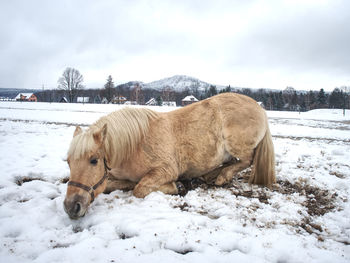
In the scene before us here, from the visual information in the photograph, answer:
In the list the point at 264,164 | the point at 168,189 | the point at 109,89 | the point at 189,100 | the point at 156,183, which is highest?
the point at 109,89

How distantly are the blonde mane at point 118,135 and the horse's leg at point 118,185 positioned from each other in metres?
0.50

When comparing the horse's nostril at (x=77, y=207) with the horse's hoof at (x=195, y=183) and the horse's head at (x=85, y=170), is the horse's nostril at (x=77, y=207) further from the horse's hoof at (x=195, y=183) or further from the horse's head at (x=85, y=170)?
the horse's hoof at (x=195, y=183)

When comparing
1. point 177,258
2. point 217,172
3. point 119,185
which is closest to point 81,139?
point 119,185

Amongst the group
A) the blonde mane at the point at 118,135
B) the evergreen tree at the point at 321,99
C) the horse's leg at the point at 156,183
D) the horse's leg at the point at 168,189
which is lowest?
the horse's leg at the point at 168,189

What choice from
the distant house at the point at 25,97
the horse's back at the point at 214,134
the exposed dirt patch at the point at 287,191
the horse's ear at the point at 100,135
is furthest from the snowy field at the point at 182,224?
the distant house at the point at 25,97

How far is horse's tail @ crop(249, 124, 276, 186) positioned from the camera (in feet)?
11.7

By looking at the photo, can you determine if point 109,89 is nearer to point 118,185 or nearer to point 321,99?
point 118,185

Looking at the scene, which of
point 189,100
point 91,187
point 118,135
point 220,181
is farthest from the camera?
point 189,100

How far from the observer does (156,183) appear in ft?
10.1

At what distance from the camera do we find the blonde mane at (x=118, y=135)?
2404 mm

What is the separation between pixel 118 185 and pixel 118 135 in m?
0.94

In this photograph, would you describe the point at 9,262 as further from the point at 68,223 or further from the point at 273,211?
the point at 273,211

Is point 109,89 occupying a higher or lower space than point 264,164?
higher

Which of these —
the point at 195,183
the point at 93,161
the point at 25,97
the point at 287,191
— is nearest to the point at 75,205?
the point at 93,161
